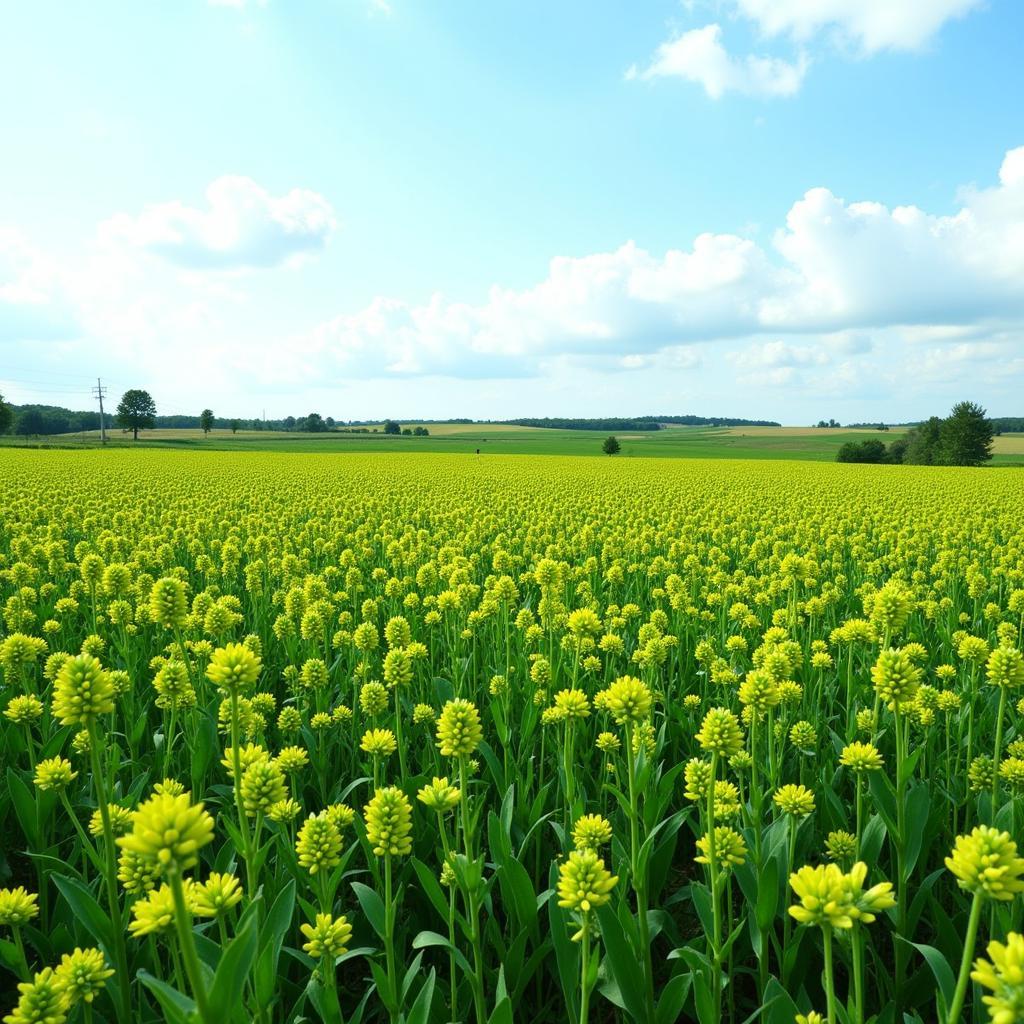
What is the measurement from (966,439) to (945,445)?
262 cm

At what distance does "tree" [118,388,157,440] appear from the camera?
12738cm

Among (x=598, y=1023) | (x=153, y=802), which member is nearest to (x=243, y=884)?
(x=598, y=1023)

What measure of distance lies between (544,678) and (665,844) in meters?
2.12

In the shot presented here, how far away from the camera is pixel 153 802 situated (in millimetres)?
1562

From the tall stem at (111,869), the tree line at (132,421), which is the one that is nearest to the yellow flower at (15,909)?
the tall stem at (111,869)

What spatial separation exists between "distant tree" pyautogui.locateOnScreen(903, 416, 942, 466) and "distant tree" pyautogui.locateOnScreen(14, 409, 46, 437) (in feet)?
525

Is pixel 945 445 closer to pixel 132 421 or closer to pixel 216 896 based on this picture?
pixel 216 896

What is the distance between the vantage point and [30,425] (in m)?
134

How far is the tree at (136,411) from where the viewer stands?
418 feet

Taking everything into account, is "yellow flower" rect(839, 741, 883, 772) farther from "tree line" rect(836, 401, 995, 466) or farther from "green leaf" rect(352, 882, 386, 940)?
"tree line" rect(836, 401, 995, 466)

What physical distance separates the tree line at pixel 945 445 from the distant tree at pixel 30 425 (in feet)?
500

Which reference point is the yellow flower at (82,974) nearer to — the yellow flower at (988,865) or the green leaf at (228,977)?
the green leaf at (228,977)

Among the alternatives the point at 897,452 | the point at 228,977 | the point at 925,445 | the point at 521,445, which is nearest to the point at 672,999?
the point at 228,977

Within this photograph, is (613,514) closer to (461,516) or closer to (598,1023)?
(461,516)
